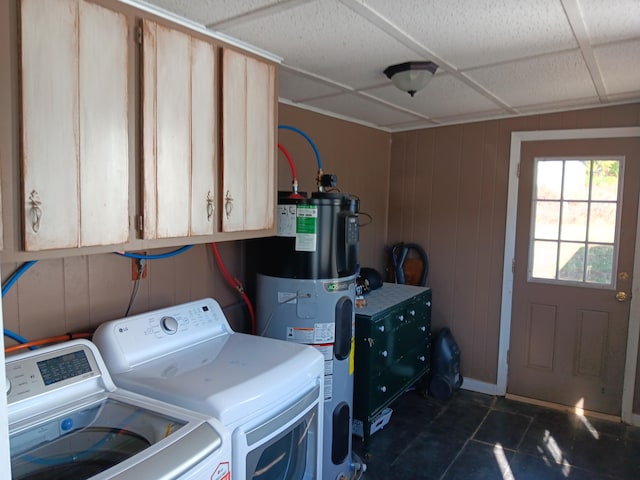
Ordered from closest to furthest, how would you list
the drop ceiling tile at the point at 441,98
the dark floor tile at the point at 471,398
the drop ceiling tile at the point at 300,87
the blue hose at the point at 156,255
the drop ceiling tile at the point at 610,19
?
the drop ceiling tile at the point at 610,19
the blue hose at the point at 156,255
the drop ceiling tile at the point at 300,87
the drop ceiling tile at the point at 441,98
the dark floor tile at the point at 471,398

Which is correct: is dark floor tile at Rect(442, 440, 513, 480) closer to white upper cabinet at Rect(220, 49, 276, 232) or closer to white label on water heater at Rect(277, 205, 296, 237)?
white label on water heater at Rect(277, 205, 296, 237)

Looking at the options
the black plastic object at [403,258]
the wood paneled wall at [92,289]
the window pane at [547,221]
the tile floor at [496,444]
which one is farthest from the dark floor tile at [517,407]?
the wood paneled wall at [92,289]

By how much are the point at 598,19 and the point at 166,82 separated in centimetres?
150

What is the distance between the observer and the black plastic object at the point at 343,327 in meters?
2.31

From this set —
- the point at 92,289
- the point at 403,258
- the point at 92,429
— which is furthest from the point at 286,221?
the point at 403,258

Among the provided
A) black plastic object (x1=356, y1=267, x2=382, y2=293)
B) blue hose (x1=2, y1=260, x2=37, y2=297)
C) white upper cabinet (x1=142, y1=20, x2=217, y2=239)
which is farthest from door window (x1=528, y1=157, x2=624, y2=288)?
blue hose (x1=2, y1=260, x2=37, y2=297)

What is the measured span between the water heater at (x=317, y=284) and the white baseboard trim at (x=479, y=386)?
5.63 ft

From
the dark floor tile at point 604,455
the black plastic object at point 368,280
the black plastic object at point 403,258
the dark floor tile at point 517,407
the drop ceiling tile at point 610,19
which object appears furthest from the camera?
the black plastic object at point 403,258

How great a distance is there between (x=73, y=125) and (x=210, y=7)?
23.5 inches

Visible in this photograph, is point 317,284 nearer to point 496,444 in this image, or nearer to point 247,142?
point 247,142

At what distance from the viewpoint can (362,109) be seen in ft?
10.2

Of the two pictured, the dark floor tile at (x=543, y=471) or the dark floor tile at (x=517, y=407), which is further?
the dark floor tile at (x=517, y=407)

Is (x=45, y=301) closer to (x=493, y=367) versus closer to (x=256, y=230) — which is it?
(x=256, y=230)

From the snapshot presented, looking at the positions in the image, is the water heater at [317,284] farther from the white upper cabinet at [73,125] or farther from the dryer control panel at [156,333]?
the white upper cabinet at [73,125]
